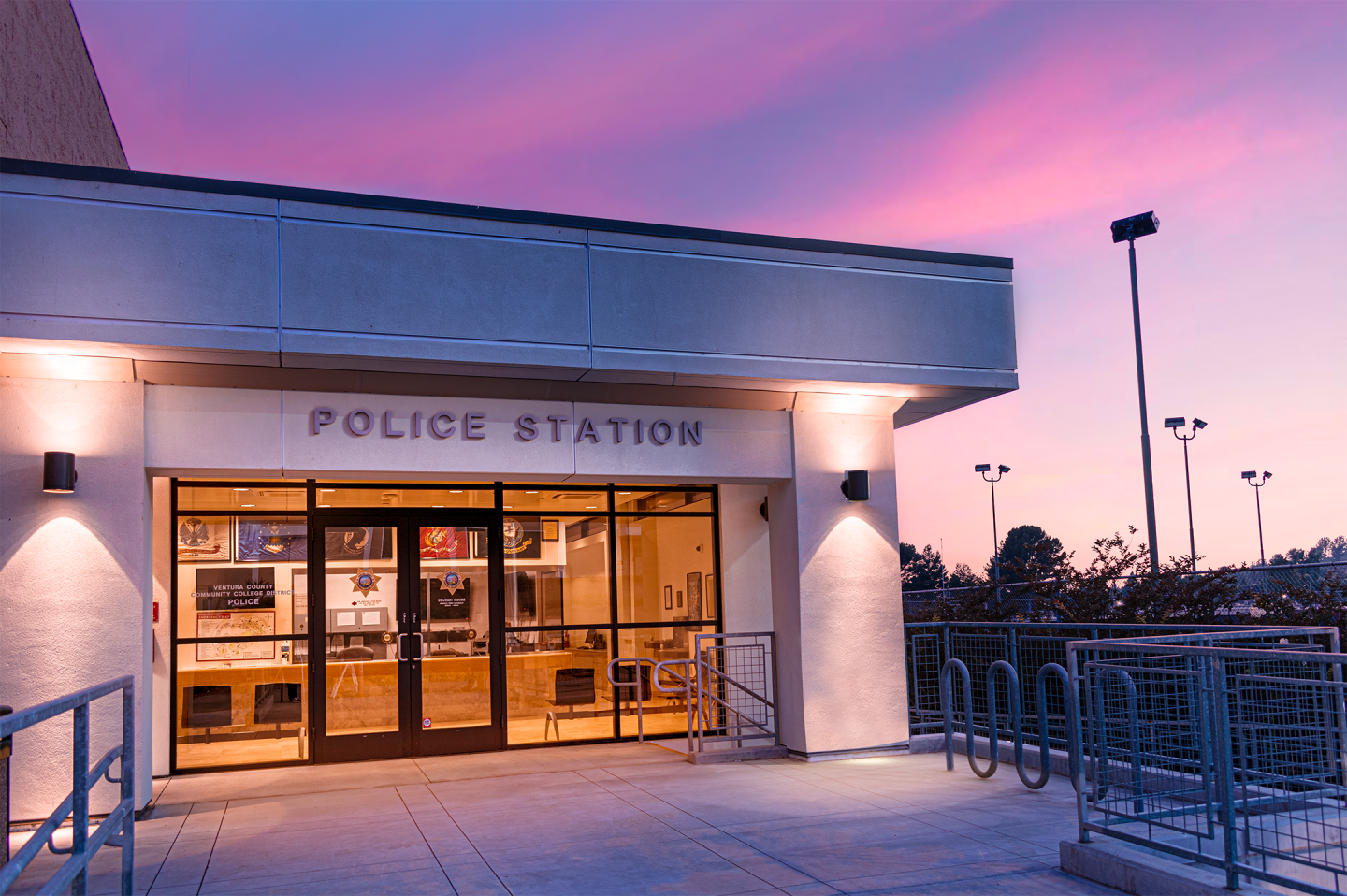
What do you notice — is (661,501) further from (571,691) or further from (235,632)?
(235,632)

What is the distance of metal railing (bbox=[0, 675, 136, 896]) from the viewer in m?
3.21

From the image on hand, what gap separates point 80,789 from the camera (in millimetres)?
4145

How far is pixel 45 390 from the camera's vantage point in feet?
25.4

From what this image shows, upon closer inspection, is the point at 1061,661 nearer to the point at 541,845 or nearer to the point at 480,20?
the point at 541,845

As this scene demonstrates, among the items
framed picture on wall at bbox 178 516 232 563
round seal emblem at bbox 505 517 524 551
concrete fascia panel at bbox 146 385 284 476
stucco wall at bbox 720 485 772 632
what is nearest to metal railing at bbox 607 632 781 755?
stucco wall at bbox 720 485 772 632

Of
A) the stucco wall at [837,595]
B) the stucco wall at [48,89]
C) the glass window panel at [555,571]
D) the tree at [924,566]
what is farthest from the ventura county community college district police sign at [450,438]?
the tree at [924,566]

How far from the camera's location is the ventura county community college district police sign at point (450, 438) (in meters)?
8.26

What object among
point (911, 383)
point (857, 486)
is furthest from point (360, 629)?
point (911, 383)

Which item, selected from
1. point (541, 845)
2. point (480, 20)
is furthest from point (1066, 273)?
point (541, 845)

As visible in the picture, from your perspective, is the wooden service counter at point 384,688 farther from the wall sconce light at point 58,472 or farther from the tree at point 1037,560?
the tree at point 1037,560

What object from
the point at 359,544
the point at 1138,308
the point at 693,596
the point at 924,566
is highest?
the point at 1138,308

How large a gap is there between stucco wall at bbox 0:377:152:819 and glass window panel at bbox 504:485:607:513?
3.89 metres

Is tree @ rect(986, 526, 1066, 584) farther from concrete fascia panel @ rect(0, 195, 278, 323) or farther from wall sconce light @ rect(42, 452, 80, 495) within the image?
wall sconce light @ rect(42, 452, 80, 495)

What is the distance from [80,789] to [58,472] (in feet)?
13.7
